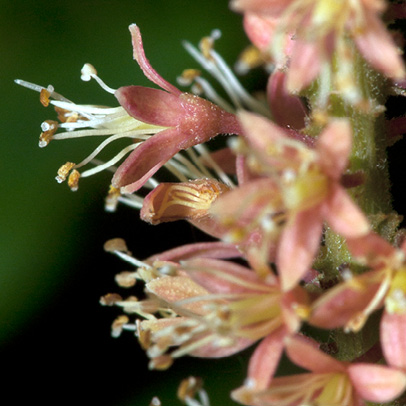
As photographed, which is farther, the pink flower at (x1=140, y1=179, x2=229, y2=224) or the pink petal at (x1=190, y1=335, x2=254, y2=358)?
the pink flower at (x1=140, y1=179, x2=229, y2=224)

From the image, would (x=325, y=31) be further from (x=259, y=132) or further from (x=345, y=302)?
(x=345, y=302)

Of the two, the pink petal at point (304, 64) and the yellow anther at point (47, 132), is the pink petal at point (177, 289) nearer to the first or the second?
the yellow anther at point (47, 132)

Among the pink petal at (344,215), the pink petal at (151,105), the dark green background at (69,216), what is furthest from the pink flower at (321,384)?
the dark green background at (69,216)

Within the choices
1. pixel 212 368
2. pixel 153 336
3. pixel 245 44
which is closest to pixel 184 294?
pixel 153 336

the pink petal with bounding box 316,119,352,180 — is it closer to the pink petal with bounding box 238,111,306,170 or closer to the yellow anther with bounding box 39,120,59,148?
the pink petal with bounding box 238,111,306,170

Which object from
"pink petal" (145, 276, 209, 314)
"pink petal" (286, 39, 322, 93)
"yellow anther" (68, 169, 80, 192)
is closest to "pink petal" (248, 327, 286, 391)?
"pink petal" (145, 276, 209, 314)

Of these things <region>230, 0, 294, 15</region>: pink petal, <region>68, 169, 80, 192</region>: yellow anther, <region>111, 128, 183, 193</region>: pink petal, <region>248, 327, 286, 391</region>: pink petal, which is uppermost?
<region>68, 169, 80, 192</region>: yellow anther
